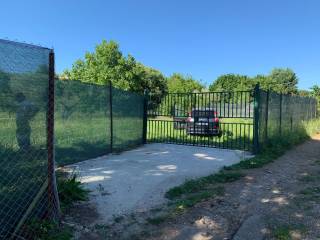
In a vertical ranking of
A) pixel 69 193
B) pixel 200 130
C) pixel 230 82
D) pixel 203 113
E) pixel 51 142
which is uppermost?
pixel 230 82

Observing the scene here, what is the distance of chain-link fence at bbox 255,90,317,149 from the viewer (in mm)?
9555

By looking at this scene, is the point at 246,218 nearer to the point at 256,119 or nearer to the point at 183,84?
the point at 256,119

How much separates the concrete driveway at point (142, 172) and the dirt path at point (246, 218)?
552 millimetres

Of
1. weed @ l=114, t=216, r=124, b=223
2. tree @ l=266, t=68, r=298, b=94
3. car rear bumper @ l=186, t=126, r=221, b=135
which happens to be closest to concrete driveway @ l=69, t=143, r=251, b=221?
weed @ l=114, t=216, r=124, b=223

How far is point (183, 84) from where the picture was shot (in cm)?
3656

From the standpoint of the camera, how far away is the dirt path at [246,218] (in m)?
3.63

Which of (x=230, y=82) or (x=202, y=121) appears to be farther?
(x=230, y=82)

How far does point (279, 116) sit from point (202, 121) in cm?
273

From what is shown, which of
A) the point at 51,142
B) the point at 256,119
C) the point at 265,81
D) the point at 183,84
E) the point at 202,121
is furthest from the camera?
the point at 265,81

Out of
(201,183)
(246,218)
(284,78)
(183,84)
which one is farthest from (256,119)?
(284,78)

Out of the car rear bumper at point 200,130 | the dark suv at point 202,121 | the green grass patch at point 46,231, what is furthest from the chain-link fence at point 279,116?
the green grass patch at point 46,231

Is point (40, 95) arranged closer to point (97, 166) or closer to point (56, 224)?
point (56, 224)

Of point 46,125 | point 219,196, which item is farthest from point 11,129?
point 219,196

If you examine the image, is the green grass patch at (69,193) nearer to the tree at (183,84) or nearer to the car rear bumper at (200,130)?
the car rear bumper at (200,130)
